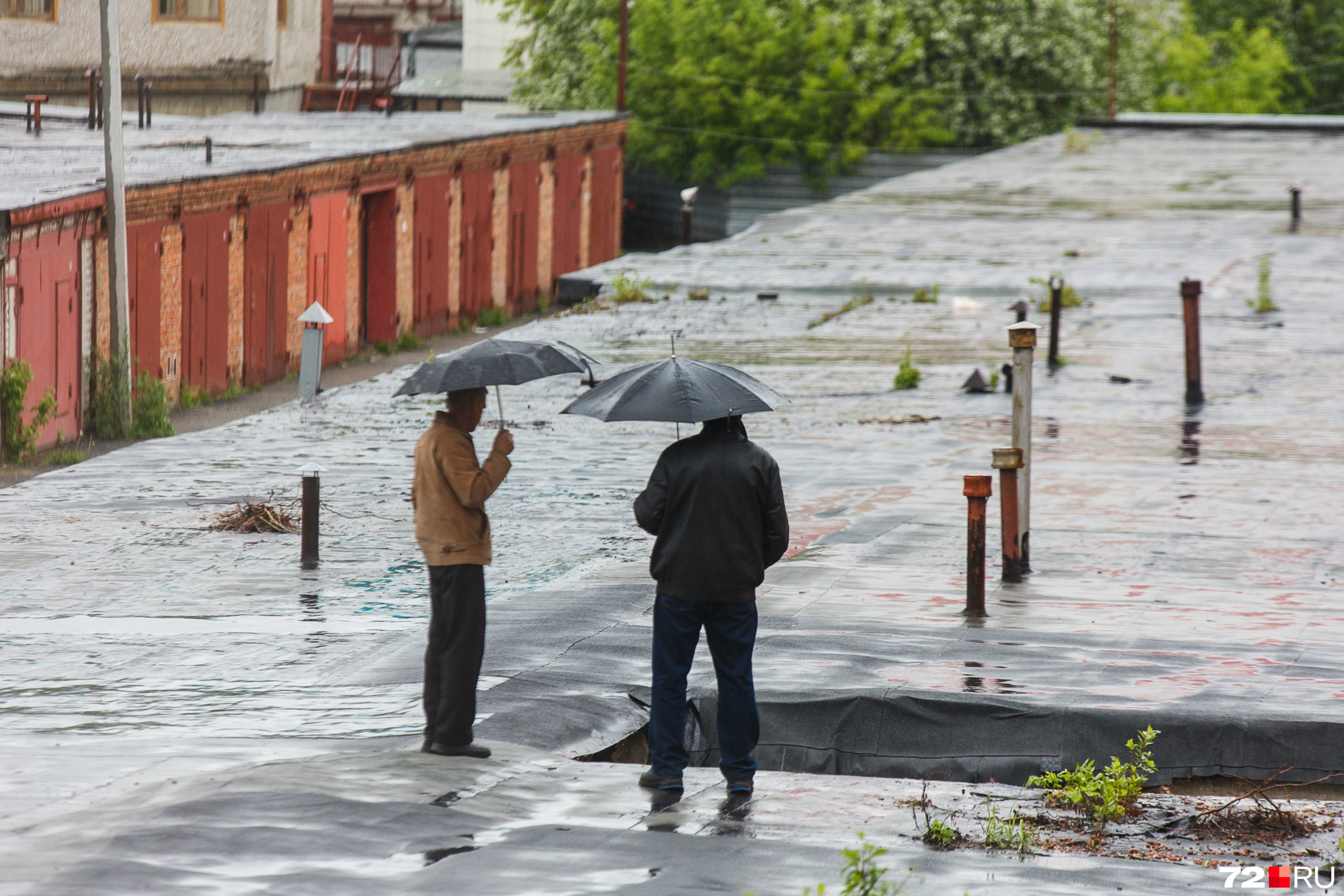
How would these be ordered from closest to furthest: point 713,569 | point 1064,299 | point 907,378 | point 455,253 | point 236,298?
point 713,569
point 907,378
point 1064,299
point 236,298
point 455,253

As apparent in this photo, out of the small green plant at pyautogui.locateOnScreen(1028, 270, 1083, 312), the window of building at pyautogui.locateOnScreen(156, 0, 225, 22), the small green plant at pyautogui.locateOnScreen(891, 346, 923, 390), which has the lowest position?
the small green plant at pyautogui.locateOnScreen(891, 346, 923, 390)

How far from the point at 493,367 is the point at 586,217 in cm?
3484

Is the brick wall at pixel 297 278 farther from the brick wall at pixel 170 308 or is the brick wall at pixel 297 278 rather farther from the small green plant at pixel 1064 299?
the small green plant at pixel 1064 299

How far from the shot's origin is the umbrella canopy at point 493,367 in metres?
7.27

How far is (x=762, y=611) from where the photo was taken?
9844mm

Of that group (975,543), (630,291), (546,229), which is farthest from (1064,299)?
(546,229)

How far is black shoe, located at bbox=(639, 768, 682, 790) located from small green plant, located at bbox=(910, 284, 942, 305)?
54.0 ft

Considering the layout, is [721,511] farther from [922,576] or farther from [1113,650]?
[922,576]

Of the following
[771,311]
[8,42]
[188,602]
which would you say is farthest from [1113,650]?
[8,42]

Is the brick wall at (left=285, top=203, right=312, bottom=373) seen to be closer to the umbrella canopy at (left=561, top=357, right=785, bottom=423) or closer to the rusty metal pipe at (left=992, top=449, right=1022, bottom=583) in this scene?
the rusty metal pipe at (left=992, top=449, right=1022, bottom=583)

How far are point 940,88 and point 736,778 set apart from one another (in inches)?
1738

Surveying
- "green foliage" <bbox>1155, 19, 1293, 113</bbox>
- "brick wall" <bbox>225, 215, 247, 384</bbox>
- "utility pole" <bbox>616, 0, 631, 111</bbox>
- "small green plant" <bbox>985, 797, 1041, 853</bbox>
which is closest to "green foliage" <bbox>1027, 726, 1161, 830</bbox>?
"small green plant" <bbox>985, 797, 1041, 853</bbox>

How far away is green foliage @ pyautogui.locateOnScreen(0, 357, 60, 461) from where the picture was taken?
19125 millimetres

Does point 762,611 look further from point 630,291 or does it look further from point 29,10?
point 29,10
